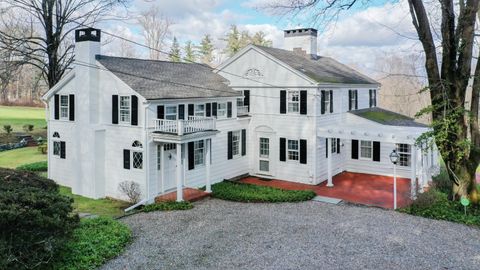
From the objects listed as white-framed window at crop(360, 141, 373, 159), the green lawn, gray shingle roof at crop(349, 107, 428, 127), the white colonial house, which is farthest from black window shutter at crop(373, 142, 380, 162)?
the green lawn

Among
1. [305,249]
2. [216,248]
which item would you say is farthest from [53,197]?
[305,249]

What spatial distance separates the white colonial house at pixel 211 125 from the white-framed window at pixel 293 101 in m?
0.06

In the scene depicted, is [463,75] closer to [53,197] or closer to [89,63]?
[53,197]

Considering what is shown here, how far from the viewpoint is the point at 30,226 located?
864 cm

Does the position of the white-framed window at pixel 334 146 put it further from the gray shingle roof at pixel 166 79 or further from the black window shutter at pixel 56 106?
the black window shutter at pixel 56 106

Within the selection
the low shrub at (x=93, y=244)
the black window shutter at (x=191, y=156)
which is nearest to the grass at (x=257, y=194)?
the black window shutter at (x=191, y=156)

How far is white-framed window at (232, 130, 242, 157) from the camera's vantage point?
21875 mm

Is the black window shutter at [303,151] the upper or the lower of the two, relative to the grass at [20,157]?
upper

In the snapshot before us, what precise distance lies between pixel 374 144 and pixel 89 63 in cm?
1629

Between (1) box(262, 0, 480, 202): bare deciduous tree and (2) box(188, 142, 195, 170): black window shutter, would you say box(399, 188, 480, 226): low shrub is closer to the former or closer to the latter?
(1) box(262, 0, 480, 202): bare deciduous tree

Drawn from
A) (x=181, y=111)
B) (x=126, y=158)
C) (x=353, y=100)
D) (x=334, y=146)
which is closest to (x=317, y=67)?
(x=353, y=100)

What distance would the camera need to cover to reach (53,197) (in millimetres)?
9805

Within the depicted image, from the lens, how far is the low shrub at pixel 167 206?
1559 cm

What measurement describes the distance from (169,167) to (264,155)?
6.18 meters
